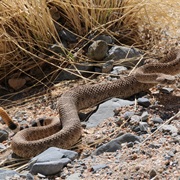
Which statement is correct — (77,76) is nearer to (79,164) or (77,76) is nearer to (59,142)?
(59,142)

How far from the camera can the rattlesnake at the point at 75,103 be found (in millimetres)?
5395

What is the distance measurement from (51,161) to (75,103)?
189cm

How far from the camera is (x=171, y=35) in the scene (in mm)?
8062

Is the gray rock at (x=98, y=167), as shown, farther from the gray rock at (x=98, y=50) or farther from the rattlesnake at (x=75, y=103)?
the gray rock at (x=98, y=50)

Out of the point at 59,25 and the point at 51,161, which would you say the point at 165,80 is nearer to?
the point at 51,161

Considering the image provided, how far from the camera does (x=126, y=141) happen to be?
5098mm

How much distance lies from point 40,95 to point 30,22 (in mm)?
1143

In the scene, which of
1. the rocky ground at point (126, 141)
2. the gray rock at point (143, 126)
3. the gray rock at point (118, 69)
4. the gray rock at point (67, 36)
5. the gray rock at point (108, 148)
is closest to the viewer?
the rocky ground at point (126, 141)

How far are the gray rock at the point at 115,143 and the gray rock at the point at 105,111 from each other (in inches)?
36.5

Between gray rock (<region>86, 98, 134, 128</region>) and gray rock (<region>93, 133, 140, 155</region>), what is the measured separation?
3.05 feet

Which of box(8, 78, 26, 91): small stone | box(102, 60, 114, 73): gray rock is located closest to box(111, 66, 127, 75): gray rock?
box(102, 60, 114, 73): gray rock

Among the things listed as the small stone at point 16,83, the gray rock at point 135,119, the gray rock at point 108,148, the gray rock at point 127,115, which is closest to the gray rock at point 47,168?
the gray rock at point 108,148

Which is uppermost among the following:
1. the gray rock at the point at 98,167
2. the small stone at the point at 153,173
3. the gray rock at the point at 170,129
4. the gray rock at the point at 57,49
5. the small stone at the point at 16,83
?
the small stone at the point at 153,173

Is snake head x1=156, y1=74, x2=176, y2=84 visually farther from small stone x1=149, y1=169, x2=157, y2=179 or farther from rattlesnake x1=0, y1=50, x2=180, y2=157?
small stone x1=149, y1=169, x2=157, y2=179
